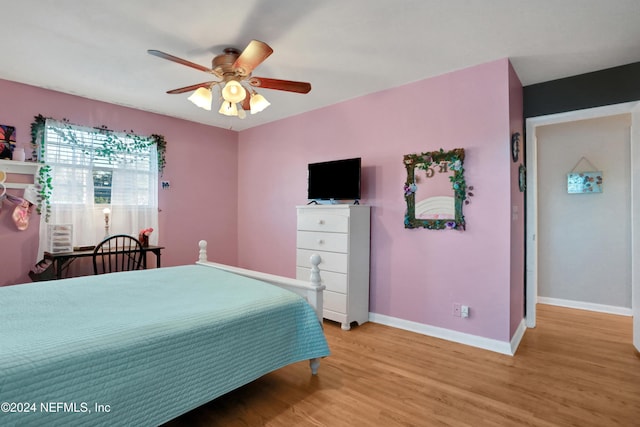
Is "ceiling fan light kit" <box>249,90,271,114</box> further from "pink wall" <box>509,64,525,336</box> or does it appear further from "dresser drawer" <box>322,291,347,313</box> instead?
"pink wall" <box>509,64,525,336</box>

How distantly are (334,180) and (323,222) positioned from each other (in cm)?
50

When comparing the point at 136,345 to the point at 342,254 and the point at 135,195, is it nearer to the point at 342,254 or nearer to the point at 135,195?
the point at 342,254

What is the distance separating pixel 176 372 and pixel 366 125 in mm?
2808

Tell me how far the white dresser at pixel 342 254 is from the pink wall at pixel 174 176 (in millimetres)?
1809

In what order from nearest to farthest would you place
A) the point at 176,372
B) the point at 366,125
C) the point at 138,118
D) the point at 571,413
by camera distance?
the point at 176,372, the point at 571,413, the point at 366,125, the point at 138,118

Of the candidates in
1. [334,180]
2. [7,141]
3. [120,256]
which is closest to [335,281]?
[334,180]

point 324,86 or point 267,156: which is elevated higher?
point 324,86

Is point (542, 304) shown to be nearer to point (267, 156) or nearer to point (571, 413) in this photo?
point (571, 413)

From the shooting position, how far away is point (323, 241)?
3.26 meters

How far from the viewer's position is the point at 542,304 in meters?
3.99

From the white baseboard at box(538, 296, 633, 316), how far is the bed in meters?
3.41

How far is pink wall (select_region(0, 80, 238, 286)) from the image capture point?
10.1ft

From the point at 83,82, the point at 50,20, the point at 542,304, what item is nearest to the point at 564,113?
the point at 542,304

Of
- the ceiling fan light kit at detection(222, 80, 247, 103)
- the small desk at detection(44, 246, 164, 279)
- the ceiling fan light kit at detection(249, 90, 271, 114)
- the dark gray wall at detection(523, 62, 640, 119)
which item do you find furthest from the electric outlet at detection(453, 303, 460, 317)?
the small desk at detection(44, 246, 164, 279)
